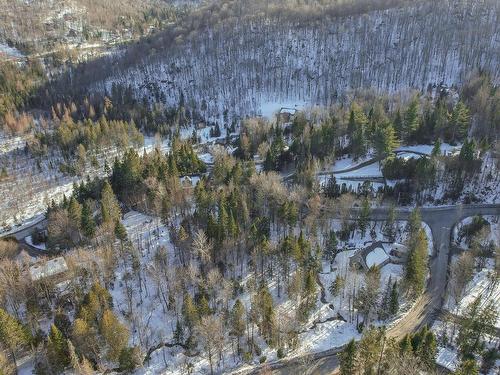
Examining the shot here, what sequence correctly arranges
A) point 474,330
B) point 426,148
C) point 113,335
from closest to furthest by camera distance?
point 113,335, point 474,330, point 426,148

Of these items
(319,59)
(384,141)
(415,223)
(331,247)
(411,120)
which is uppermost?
(319,59)

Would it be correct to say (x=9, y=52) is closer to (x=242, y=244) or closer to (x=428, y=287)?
(x=242, y=244)

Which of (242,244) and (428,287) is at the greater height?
(242,244)

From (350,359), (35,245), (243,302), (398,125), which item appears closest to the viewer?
(350,359)

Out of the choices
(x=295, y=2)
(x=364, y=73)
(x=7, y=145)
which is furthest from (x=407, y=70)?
(x=7, y=145)

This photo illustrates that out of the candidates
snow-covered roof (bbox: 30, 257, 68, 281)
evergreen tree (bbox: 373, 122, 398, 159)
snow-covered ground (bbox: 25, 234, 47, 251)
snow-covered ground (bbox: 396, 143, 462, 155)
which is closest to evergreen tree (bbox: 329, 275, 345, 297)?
snow-covered roof (bbox: 30, 257, 68, 281)

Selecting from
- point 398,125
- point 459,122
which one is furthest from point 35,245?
point 459,122
